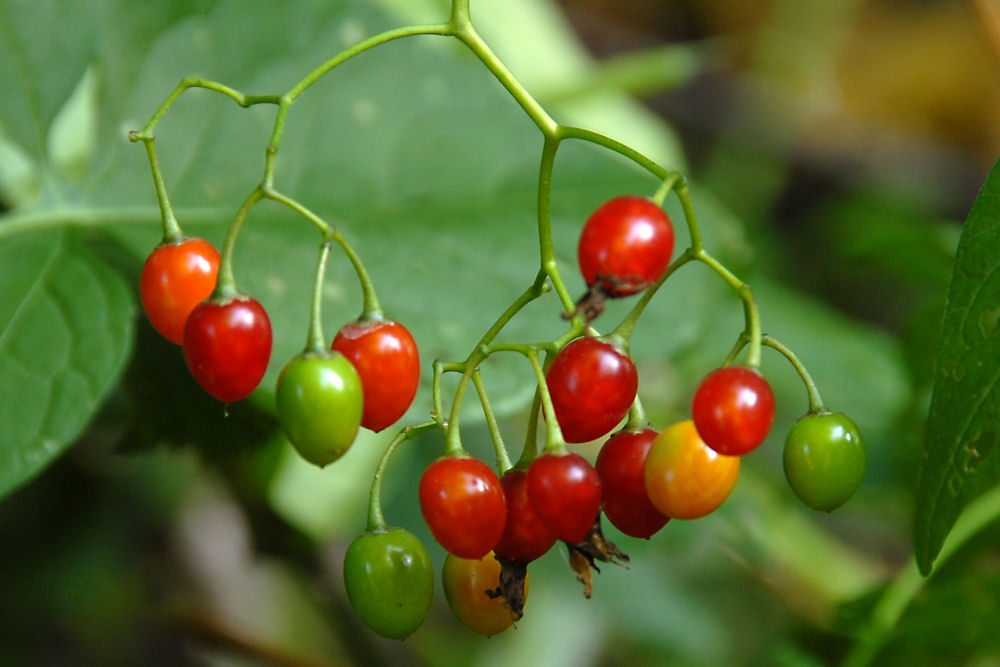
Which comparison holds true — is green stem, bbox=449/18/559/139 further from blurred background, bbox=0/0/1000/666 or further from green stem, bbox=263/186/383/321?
blurred background, bbox=0/0/1000/666

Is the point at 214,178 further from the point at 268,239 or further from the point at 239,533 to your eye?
the point at 239,533

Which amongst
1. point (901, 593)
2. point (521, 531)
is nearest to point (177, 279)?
point (521, 531)

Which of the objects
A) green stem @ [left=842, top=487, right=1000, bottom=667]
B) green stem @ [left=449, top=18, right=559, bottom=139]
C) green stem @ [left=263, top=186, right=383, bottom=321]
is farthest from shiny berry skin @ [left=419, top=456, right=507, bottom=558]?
green stem @ [left=842, top=487, right=1000, bottom=667]

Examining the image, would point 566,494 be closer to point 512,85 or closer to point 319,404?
point 319,404

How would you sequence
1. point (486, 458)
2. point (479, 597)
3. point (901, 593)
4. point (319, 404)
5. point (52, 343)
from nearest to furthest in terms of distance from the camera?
point (319, 404) → point (479, 597) → point (52, 343) → point (901, 593) → point (486, 458)

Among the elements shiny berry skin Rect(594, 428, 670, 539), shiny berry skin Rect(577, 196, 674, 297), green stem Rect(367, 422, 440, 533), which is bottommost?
green stem Rect(367, 422, 440, 533)

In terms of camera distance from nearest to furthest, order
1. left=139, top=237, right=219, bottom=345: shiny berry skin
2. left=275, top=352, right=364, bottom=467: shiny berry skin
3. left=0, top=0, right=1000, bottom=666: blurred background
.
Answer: left=275, top=352, right=364, bottom=467: shiny berry skin
left=139, top=237, right=219, bottom=345: shiny berry skin
left=0, top=0, right=1000, bottom=666: blurred background
